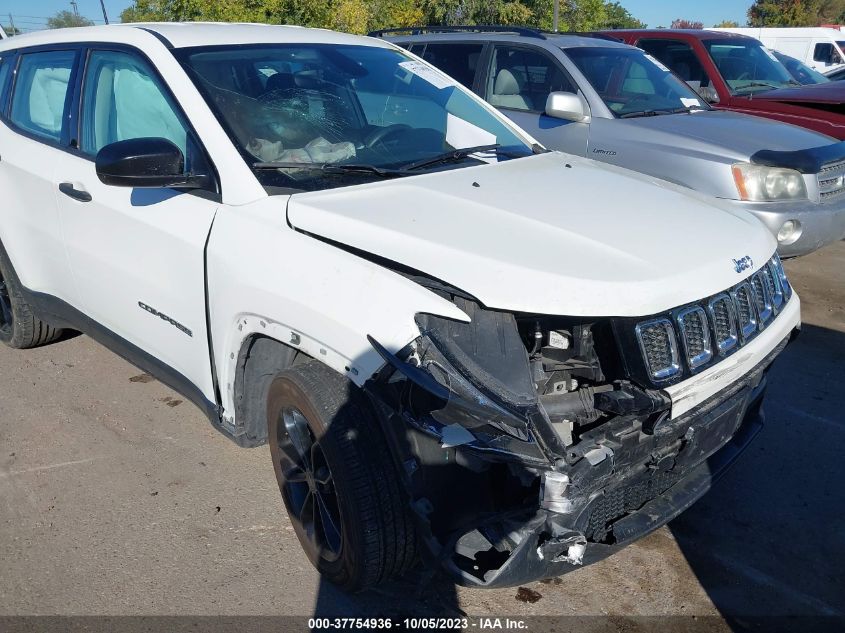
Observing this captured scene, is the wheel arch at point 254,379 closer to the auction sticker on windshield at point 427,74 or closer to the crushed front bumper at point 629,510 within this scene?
the crushed front bumper at point 629,510

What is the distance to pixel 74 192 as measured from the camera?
A: 3.48 metres

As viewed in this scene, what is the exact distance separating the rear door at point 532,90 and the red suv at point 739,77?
81.9 inches

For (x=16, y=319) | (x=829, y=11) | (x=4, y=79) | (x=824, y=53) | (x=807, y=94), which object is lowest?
(x=829, y=11)

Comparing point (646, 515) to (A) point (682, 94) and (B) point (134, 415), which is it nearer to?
(B) point (134, 415)

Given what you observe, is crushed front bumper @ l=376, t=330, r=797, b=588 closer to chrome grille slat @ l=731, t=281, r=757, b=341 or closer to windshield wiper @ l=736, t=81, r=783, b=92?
chrome grille slat @ l=731, t=281, r=757, b=341

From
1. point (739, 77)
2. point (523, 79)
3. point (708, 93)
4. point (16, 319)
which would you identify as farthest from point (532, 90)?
point (16, 319)

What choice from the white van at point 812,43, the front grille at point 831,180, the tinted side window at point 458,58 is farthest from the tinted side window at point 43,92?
the white van at point 812,43

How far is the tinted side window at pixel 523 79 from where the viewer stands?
646 centimetres

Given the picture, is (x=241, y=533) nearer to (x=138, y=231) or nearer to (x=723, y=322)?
(x=138, y=231)

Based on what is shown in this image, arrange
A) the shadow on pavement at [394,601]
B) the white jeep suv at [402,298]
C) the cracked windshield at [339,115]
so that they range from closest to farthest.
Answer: the white jeep suv at [402,298], the shadow on pavement at [394,601], the cracked windshield at [339,115]

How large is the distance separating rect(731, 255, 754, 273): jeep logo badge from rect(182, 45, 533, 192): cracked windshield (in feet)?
4.01

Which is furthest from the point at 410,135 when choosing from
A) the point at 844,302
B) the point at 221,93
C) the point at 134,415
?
the point at 844,302

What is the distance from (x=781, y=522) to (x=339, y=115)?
2.58 metres

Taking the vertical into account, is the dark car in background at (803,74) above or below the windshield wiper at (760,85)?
below
